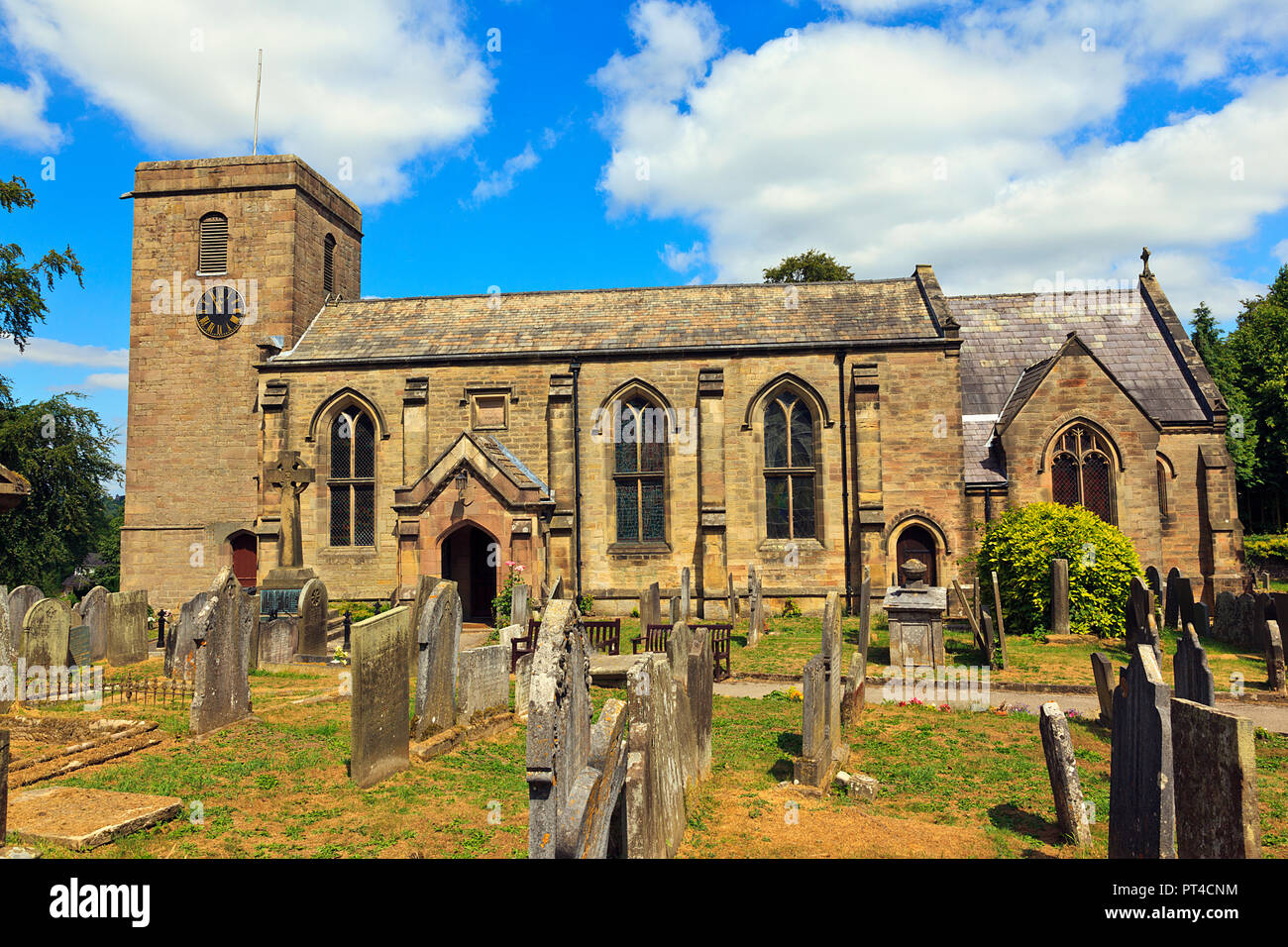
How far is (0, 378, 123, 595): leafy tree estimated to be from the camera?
34406mm

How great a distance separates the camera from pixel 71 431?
38.0 metres

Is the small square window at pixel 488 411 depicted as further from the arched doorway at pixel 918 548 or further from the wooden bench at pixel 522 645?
the arched doorway at pixel 918 548

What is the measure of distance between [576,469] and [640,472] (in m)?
1.93

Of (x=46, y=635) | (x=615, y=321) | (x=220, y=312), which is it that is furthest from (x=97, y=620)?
(x=615, y=321)

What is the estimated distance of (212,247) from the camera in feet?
85.0

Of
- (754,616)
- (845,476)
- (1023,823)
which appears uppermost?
(845,476)

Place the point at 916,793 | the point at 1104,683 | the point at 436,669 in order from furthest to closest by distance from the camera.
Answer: the point at 1104,683, the point at 436,669, the point at 916,793

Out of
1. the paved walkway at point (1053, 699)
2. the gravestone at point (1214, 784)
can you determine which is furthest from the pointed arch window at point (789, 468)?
the gravestone at point (1214, 784)

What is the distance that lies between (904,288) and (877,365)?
4.14 metres

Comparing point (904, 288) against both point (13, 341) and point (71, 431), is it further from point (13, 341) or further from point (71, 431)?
point (71, 431)

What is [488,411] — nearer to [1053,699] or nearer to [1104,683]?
[1053,699]

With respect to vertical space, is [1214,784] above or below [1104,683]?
above

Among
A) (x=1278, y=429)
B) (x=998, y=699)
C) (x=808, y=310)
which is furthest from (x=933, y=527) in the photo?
(x=1278, y=429)
